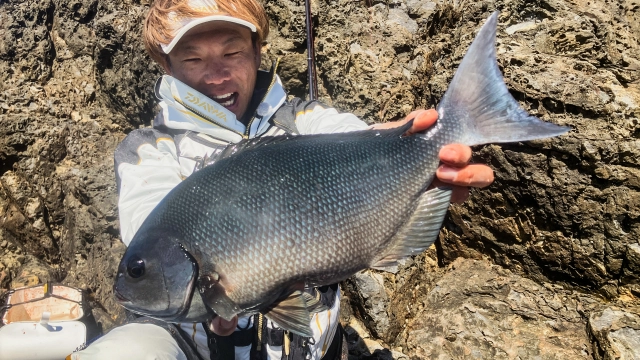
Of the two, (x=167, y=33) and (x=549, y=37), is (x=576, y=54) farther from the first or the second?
(x=167, y=33)

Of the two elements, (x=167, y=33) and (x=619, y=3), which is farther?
(x=619, y=3)

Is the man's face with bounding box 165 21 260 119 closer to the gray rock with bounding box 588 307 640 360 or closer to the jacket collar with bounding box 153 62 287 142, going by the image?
the jacket collar with bounding box 153 62 287 142

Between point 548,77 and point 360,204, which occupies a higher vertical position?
point 548,77

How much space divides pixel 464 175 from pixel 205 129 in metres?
1.12

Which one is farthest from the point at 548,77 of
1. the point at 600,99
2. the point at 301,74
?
the point at 301,74

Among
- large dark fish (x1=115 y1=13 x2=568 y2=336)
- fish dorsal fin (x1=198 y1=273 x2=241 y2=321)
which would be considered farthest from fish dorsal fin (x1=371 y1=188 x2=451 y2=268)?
fish dorsal fin (x1=198 y1=273 x2=241 y2=321)

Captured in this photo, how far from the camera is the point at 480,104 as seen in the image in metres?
1.46

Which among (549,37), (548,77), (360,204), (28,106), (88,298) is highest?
(549,37)

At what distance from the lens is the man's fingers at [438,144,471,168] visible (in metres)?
1.41

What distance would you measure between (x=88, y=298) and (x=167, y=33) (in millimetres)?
2003

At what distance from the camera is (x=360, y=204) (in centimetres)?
131

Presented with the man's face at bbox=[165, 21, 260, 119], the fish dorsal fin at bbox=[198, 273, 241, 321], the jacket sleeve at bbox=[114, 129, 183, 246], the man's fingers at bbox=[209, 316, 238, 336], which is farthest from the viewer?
the man's face at bbox=[165, 21, 260, 119]

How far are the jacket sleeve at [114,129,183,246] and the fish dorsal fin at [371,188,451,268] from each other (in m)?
0.89

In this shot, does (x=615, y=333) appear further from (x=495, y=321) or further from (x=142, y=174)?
(x=142, y=174)
